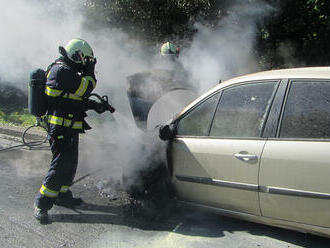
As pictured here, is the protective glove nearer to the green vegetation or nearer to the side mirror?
the side mirror

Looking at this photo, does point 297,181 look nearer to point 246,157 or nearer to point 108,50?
point 246,157

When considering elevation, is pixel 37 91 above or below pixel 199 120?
above

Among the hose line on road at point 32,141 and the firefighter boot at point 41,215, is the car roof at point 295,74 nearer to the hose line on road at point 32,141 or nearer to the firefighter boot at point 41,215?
the firefighter boot at point 41,215

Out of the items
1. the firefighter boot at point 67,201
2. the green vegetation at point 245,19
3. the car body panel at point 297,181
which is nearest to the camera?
the car body panel at point 297,181

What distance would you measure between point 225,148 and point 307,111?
0.74 metres

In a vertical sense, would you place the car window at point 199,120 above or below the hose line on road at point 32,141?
above

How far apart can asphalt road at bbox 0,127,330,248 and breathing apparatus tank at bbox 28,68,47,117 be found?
45.5 inches

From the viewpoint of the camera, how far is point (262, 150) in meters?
2.85

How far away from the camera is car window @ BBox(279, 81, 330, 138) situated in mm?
2654

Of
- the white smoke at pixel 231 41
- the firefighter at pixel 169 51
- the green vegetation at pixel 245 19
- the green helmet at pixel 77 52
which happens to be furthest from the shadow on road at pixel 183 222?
the green vegetation at pixel 245 19

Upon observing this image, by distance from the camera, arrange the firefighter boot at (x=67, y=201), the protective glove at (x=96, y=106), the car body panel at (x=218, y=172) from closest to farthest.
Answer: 1. the car body panel at (x=218, y=172)
2. the protective glove at (x=96, y=106)
3. the firefighter boot at (x=67, y=201)

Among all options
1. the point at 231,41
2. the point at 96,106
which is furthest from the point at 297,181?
the point at 231,41

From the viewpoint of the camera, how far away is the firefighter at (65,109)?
11.8 feet

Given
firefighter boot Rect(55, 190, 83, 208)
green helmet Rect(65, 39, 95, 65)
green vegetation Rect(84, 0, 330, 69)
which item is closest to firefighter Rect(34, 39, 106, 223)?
green helmet Rect(65, 39, 95, 65)
